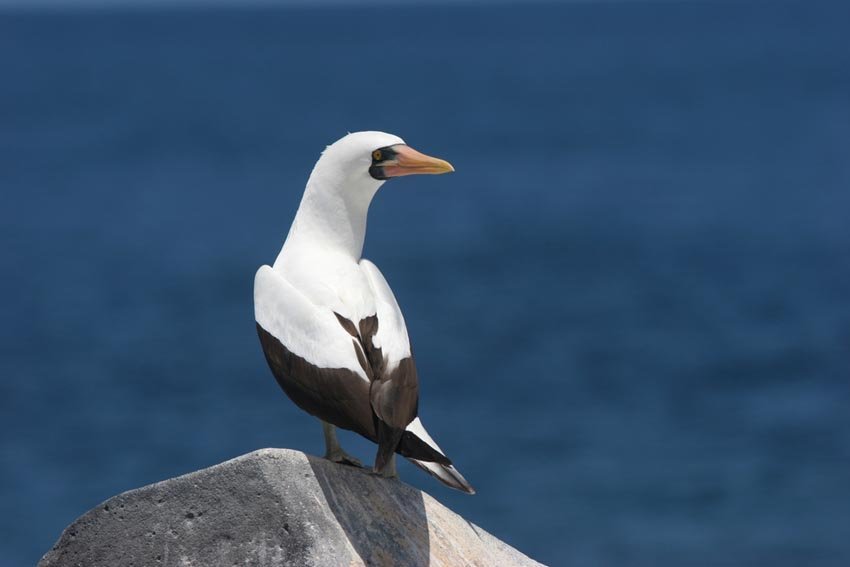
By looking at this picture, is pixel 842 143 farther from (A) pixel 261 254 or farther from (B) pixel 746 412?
(B) pixel 746 412

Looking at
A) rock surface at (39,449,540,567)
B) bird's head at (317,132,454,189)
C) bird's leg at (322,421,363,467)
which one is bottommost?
rock surface at (39,449,540,567)

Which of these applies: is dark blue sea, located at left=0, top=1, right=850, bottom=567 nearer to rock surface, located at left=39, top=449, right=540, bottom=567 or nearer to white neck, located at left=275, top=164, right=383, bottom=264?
white neck, located at left=275, top=164, right=383, bottom=264

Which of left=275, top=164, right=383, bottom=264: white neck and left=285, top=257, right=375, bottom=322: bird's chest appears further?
left=275, top=164, right=383, bottom=264: white neck

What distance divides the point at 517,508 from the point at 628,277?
28.1m

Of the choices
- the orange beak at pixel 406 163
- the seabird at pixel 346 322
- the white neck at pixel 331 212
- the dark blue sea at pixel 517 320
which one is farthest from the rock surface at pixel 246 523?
the dark blue sea at pixel 517 320

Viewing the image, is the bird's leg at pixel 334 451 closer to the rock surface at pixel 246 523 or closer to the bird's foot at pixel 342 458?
the bird's foot at pixel 342 458

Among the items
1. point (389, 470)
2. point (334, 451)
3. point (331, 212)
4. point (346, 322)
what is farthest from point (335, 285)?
point (389, 470)

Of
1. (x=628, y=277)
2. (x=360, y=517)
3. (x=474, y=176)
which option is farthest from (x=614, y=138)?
(x=360, y=517)

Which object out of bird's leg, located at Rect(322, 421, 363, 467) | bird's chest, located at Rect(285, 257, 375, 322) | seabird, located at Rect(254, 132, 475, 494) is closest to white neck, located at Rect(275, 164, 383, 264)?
seabird, located at Rect(254, 132, 475, 494)

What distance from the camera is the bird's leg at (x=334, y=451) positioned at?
37.2 ft

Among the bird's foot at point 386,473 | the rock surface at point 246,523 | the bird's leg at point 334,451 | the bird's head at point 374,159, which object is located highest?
the bird's head at point 374,159

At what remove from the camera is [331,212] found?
38.1 feet

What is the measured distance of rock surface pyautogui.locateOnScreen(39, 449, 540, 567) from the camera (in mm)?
10242

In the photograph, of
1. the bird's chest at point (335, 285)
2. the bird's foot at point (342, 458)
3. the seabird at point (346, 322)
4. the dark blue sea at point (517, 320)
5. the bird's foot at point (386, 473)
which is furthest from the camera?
the dark blue sea at point (517, 320)
